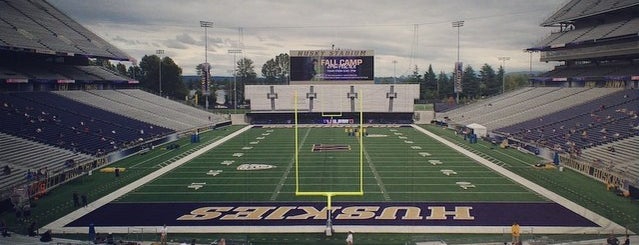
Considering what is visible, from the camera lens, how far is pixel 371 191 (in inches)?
732

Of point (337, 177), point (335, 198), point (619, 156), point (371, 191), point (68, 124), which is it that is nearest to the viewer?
point (335, 198)

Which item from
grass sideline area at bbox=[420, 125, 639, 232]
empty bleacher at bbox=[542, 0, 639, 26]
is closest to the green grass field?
grass sideline area at bbox=[420, 125, 639, 232]

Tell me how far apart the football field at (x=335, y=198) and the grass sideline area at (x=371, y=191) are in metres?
0.56

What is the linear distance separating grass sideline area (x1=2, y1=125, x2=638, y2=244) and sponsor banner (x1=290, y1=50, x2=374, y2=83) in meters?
19.4

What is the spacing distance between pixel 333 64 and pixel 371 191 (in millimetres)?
32416

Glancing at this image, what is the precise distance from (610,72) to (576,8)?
794 centimetres

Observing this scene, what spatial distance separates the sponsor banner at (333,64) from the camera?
49.9 metres

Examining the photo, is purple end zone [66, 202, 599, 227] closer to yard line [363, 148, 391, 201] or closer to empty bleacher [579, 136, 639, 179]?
yard line [363, 148, 391, 201]

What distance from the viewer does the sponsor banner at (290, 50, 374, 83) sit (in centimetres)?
4988

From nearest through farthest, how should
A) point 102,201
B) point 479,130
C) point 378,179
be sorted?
1. point 102,201
2. point 378,179
3. point 479,130

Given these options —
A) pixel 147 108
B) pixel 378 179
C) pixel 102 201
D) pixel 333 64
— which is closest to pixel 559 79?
pixel 333 64

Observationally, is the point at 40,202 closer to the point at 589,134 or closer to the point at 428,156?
the point at 428,156

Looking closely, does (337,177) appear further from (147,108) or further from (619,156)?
(147,108)

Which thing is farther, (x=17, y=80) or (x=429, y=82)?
(x=429, y=82)
